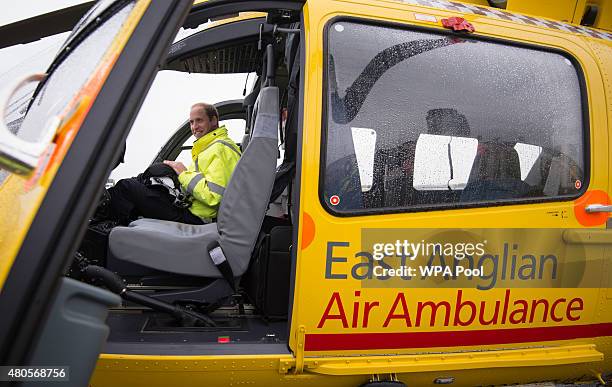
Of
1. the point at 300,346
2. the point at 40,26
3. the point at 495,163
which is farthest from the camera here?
the point at 40,26

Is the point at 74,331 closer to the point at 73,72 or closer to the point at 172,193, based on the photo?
the point at 73,72

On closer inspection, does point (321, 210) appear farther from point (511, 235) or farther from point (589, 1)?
point (589, 1)

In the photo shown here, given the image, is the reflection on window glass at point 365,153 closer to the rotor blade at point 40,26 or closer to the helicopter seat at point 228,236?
the helicopter seat at point 228,236

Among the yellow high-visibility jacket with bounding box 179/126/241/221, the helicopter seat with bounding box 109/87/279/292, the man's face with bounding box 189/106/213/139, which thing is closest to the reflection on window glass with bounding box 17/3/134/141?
the helicopter seat with bounding box 109/87/279/292

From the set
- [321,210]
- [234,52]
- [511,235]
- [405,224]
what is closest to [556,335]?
[511,235]

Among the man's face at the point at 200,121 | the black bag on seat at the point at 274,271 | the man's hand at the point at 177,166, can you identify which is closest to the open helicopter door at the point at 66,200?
the black bag on seat at the point at 274,271

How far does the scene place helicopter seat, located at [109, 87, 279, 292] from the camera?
7.59 feet

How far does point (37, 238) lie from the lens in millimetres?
945

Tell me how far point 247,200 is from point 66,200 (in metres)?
1.36

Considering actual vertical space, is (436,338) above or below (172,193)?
below

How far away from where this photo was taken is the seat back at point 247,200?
2312 mm

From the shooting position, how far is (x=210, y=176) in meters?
2.74

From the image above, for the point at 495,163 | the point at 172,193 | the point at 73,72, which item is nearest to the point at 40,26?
the point at 172,193

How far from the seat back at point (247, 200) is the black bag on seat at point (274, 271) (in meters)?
0.08
